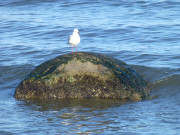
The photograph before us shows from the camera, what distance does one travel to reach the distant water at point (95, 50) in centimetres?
669

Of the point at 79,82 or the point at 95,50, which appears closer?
the point at 79,82

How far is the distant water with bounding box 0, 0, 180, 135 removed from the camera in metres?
6.69

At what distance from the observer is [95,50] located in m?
13.3

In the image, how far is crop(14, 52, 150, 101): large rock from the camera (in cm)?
809

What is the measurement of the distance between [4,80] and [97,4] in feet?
40.8

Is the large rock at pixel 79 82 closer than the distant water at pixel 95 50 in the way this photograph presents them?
No

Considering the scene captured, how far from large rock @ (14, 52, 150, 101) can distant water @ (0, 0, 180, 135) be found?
25 centimetres

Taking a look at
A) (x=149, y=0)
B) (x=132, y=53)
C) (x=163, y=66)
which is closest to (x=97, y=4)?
(x=149, y=0)

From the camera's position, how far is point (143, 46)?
538 inches

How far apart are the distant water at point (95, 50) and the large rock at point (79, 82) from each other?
0.83ft

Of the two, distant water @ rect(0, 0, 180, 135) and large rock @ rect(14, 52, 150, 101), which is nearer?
distant water @ rect(0, 0, 180, 135)

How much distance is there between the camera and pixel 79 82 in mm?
8078

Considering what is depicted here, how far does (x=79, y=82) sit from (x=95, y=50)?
5.30 meters

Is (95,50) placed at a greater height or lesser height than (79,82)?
greater
